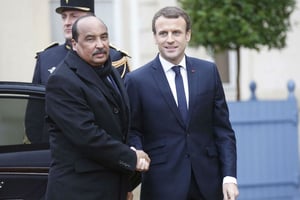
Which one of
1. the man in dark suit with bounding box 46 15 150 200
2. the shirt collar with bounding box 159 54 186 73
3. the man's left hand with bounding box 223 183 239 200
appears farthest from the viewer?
the shirt collar with bounding box 159 54 186 73

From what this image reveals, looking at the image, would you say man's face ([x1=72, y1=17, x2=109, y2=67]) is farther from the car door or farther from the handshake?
the car door

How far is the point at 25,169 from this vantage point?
5457mm

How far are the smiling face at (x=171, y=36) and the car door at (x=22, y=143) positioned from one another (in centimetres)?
121

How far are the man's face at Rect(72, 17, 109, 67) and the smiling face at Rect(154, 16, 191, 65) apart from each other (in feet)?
1.57

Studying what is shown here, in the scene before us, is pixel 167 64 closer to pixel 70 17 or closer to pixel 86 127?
pixel 86 127

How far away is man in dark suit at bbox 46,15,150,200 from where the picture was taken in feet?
13.5

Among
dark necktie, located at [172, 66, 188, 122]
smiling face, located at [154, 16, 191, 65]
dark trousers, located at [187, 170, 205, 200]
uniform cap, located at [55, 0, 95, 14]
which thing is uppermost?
uniform cap, located at [55, 0, 95, 14]

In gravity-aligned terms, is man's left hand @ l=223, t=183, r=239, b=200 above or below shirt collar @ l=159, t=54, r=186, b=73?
below

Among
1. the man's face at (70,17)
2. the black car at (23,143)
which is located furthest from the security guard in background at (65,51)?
the black car at (23,143)

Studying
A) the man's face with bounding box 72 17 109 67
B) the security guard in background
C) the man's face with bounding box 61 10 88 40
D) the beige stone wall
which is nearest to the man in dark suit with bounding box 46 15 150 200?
the man's face with bounding box 72 17 109 67

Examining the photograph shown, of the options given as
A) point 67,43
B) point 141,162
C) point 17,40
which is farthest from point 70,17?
point 17,40

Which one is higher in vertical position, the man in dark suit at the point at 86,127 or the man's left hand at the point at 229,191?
the man in dark suit at the point at 86,127

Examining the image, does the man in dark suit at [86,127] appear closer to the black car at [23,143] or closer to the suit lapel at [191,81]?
the suit lapel at [191,81]

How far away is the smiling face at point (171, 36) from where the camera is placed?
4.60 metres
